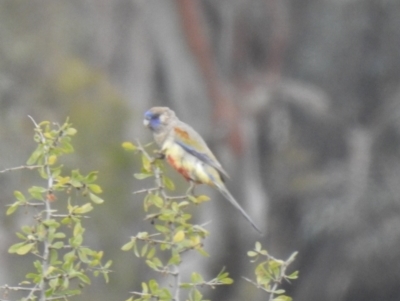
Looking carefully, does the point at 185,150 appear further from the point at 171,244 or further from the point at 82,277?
the point at 82,277

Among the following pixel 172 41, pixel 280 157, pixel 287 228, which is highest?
pixel 172 41

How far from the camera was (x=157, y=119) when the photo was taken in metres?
4.67

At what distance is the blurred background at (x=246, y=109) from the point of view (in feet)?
31.0

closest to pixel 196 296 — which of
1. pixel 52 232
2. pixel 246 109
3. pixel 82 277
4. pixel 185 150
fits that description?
pixel 82 277

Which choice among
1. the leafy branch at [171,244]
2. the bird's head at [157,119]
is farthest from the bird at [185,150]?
the leafy branch at [171,244]

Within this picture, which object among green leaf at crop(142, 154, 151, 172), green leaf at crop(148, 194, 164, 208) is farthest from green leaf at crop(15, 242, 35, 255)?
green leaf at crop(142, 154, 151, 172)

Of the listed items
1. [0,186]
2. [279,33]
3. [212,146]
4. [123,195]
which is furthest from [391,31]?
[0,186]

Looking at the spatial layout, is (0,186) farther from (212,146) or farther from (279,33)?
(279,33)

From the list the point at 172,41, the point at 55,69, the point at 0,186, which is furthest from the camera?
the point at 172,41

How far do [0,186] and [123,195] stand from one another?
3.54 feet

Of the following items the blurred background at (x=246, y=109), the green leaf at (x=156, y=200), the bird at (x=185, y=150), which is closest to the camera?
the green leaf at (x=156, y=200)

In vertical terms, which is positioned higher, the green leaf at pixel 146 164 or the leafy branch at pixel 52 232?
the green leaf at pixel 146 164

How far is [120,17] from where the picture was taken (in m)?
10.2

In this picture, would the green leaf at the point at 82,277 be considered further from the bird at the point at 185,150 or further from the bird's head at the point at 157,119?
the bird's head at the point at 157,119
